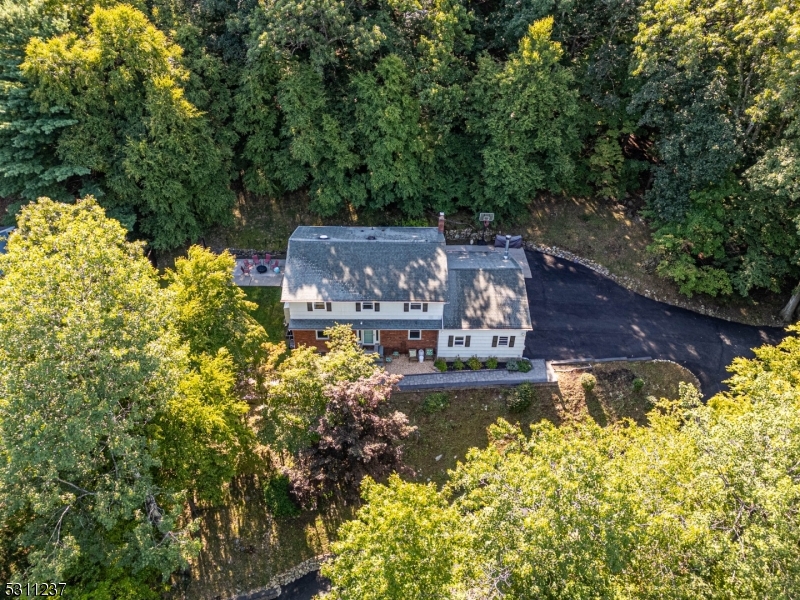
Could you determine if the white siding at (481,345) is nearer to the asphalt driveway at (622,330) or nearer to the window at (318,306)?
the asphalt driveway at (622,330)

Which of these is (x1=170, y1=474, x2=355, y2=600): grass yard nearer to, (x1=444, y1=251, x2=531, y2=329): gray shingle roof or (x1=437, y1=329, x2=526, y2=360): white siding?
(x1=437, y1=329, x2=526, y2=360): white siding

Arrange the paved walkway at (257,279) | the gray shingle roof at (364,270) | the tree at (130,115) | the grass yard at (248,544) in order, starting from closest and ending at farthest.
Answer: the grass yard at (248,544), the gray shingle roof at (364,270), the tree at (130,115), the paved walkway at (257,279)

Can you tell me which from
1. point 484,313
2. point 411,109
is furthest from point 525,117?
point 484,313

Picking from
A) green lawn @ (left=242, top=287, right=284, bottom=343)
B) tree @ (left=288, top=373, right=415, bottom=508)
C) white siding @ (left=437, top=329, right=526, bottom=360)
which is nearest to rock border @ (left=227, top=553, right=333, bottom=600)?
tree @ (left=288, top=373, right=415, bottom=508)

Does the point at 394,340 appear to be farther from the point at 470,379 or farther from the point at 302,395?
the point at 302,395

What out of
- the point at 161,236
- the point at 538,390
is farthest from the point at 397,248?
the point at 161,236

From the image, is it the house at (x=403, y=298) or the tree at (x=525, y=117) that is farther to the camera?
the tree at (x=525, y=117)

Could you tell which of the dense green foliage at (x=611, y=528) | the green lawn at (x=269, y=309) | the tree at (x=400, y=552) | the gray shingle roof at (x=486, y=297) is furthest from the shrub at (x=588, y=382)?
the green lawn at (x=269, y=309)

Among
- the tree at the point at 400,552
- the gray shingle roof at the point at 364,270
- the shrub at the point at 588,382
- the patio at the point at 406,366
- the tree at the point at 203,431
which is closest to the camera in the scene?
the tree at the point at 400,552
